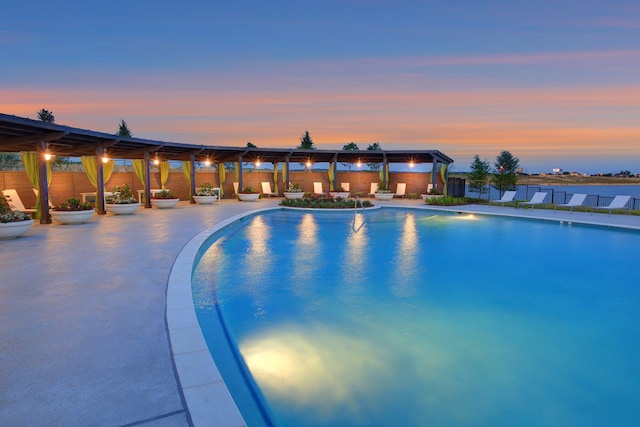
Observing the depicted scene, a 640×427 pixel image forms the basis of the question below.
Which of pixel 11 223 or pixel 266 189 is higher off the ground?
pixel 266 189

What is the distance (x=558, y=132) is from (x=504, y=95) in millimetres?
10960

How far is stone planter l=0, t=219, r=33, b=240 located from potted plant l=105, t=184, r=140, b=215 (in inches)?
176

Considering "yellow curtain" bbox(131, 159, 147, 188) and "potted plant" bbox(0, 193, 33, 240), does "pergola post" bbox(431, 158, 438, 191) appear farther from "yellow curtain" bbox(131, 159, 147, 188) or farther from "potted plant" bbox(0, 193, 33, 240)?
"potted plant" bbox(0, 193, 33, 240)

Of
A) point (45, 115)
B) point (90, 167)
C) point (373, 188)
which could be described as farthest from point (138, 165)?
point (45, 115)

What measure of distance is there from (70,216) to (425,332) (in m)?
10.0

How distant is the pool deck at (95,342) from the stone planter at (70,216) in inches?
136

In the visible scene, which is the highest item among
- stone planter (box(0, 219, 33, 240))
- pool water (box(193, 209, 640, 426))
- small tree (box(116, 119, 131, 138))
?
small tree (box(116, 119, 131, 138))

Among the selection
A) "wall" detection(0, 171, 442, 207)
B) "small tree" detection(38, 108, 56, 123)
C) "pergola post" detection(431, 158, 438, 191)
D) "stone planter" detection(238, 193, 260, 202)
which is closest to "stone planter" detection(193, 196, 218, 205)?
"stone planter" detection(238, 193, 260, 202)

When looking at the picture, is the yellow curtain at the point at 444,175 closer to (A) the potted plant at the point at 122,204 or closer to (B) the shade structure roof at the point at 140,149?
(B) the shade structure roof at the point at 140,149

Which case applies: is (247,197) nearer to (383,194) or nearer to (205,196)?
(205,196)

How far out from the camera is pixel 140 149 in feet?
48.7

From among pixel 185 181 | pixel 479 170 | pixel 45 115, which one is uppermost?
pixel 45 115

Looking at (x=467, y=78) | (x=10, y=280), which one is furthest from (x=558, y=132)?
(x=10, y=280)

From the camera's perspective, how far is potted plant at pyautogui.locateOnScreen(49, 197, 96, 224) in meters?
9.72
